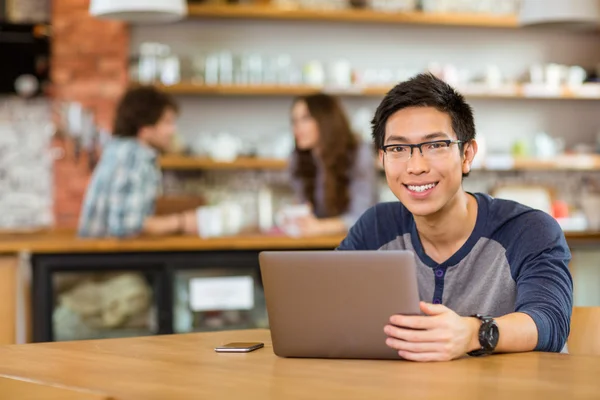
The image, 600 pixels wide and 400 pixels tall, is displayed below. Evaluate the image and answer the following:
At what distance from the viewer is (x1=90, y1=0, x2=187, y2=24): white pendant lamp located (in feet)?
13.6

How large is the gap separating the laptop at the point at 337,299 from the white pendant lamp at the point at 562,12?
10.3 ft

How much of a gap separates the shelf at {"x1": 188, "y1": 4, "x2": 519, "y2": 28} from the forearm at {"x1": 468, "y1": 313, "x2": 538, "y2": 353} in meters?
4.78

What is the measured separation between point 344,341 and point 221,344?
0.37 metres

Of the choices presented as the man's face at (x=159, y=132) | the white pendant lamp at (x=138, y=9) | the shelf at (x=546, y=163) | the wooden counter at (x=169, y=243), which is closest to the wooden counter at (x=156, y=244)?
the wooden counter at (x=169, y=243)

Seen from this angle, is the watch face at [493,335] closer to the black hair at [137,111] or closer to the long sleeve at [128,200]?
the long sleeve at [128,200]

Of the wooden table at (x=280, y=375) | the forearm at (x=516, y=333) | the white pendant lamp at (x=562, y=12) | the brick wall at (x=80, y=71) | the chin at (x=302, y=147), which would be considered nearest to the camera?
the wooden table at (x=280, y=375)

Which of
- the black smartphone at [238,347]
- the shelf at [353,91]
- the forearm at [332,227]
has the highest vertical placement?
the shelf at [353,91]

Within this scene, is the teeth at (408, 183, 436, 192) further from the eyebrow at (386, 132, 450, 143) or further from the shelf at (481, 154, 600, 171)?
the shelf at (481, 154, 600, 171)

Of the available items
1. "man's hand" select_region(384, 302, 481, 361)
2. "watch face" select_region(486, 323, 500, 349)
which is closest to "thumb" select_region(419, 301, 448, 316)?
"man's hand" select_region(384, 302, 481, 361)

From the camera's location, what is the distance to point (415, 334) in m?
1.77

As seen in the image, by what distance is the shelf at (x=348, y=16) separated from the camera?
20.9 ft

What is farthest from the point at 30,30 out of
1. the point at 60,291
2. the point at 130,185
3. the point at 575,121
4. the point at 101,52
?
the point at 575,121

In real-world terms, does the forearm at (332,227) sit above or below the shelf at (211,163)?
below

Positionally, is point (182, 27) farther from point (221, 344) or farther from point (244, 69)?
point (221, 344)
